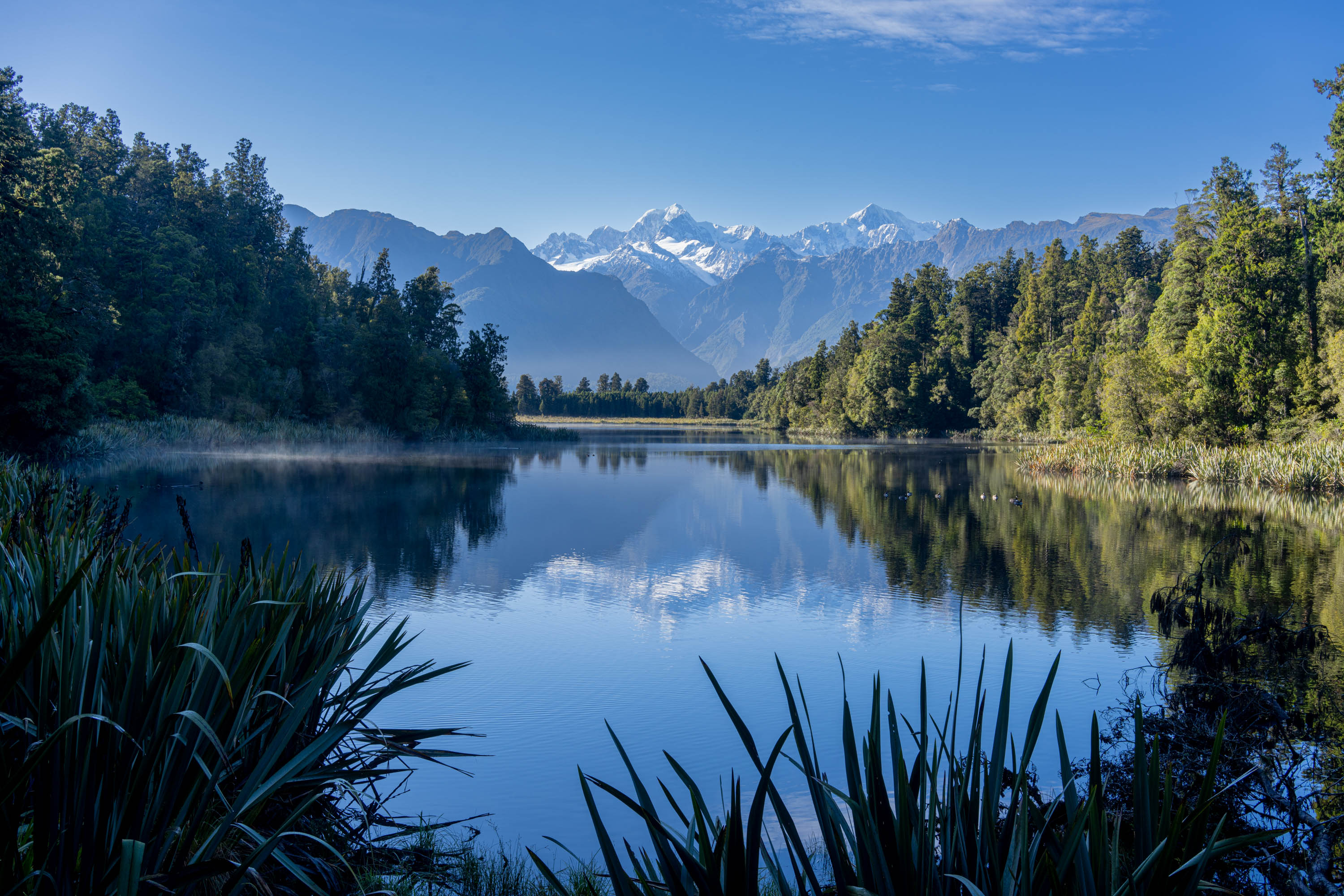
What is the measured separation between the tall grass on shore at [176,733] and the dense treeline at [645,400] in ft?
393

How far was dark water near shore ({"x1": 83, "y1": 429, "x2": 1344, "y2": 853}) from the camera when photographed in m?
6.46

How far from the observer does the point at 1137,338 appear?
46.6 meters

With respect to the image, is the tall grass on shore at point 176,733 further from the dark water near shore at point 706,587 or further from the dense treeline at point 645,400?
the dense treeline at point 645,400

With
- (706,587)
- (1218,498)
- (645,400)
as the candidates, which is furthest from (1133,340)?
(645,400)

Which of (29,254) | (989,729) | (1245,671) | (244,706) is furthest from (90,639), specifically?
(29,254)

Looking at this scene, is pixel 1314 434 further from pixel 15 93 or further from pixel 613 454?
pixel 15 93

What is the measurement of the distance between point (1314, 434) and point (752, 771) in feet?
103

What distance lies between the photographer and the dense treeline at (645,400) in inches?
5128

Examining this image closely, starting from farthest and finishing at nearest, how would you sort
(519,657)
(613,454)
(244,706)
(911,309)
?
1. (911,309)
2. (613,454)
3. (519,657)
4. (244,706)

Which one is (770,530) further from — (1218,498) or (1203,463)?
(1203,463)

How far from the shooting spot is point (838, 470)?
3475 centimetres

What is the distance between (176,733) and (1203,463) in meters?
30.3

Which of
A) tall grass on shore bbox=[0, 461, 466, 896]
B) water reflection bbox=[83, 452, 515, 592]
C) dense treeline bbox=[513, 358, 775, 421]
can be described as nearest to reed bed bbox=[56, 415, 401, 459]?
water reflection bbox=[83, 452, 515, 592]

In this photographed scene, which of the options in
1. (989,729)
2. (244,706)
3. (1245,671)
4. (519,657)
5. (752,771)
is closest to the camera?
(244,706)
